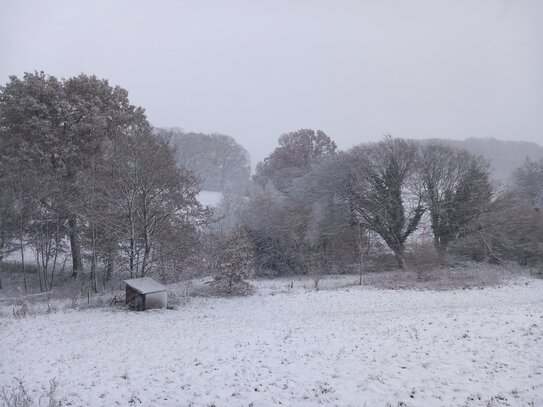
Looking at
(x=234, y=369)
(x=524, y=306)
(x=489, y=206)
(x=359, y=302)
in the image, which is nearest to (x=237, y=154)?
(x=489, y=206)

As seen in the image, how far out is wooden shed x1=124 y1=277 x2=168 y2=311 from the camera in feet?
61.8

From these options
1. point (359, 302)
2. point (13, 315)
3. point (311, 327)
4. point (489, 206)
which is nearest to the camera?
point (311, 327)

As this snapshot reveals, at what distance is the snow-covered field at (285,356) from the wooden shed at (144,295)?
0.73 meters

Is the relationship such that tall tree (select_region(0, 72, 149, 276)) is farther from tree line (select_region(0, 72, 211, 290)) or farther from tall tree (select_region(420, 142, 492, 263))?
tall tree (select_region(420, 142, 492, 263))

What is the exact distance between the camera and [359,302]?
20.6 metres

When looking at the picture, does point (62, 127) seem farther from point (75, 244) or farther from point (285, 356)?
point (285, 356)

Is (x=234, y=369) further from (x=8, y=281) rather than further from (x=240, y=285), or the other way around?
(x=8, y=281)

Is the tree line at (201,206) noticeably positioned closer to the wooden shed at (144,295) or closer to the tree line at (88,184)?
the tree line at (88,184)

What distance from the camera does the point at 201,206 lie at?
2586 centimetres

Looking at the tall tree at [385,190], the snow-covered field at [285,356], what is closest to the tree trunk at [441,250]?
the tall tree at [385,190]

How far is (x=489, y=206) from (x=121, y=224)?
30.4 meters

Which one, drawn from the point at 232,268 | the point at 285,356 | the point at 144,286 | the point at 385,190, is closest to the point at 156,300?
the point at 144,286

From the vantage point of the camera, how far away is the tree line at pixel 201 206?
23766 mm

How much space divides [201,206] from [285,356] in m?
15.7
